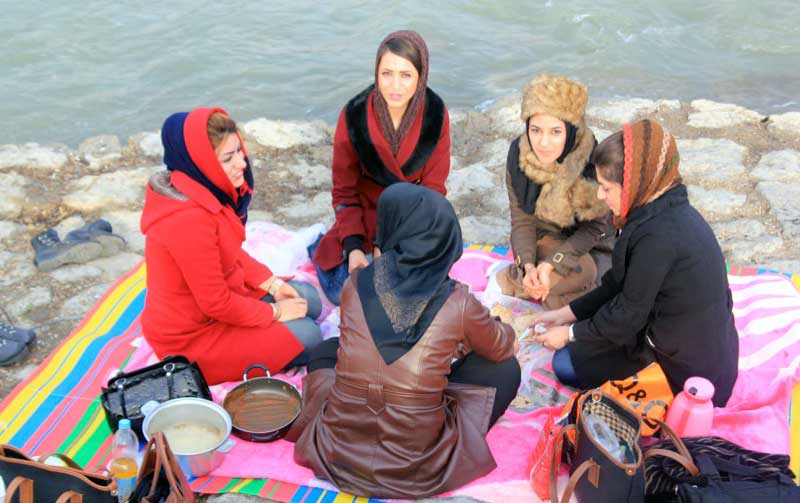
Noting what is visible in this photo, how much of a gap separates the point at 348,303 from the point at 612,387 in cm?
133

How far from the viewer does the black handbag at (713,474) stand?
8.01 ft

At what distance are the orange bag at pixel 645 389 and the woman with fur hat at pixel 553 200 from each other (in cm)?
92

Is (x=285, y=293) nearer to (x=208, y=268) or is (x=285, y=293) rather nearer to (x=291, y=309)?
(x=291, y=309)

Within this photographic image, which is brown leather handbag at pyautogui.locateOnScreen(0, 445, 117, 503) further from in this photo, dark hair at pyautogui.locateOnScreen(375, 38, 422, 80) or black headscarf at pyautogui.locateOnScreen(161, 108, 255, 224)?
dark hair at pyautogui.locateOnScreen(375, 38, 422, 80)

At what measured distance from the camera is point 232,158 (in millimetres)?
3289

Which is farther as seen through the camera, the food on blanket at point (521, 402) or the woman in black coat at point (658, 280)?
the food on blanket at point (521, 402)

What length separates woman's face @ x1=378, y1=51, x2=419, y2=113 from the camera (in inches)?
153

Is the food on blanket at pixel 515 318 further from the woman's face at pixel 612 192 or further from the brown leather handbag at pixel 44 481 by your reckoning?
the brown leather handbag at pixel 44 481

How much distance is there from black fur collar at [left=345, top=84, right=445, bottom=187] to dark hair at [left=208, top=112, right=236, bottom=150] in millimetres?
1122

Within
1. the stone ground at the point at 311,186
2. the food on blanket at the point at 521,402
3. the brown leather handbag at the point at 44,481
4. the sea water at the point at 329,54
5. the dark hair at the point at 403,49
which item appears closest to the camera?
the brown leather handbag at the point at 44,481

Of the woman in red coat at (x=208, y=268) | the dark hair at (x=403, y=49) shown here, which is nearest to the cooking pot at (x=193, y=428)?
the woman in red coat at (x=208, y=268)

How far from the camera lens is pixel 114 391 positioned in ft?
10.3

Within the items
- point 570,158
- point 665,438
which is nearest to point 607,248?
point 570,158

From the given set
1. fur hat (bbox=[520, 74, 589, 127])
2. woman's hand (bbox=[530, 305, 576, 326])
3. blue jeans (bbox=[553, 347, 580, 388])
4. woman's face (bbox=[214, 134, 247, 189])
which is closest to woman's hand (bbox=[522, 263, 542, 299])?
woman's hand (bbox=[530, 305, 576, 326])
